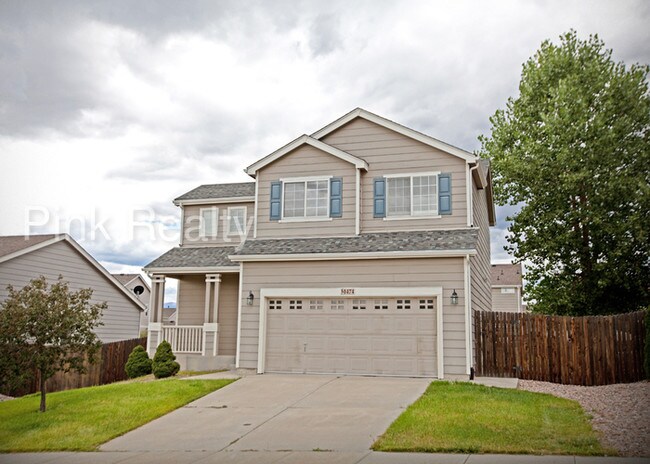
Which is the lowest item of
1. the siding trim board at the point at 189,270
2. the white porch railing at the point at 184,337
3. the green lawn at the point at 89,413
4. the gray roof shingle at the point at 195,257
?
the green lawn at the point at 89,413

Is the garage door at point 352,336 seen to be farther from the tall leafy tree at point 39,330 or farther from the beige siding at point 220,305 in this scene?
the tall leafy tree at point 39,330

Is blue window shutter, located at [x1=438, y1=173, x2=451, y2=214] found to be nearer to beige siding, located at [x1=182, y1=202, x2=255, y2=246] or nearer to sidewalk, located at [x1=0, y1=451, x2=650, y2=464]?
beige siding, located at [x1=182, y1=202, x2=255, y2=246]

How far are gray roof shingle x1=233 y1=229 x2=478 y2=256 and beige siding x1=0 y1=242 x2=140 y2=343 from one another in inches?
375

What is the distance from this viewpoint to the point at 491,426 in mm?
9977

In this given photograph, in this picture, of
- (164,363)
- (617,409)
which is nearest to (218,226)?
(164,363)

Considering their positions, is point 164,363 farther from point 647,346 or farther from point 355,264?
point 647,346

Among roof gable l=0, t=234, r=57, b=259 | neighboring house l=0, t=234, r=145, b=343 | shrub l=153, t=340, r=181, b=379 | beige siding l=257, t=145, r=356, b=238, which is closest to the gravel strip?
beige siding l=257, t=145, r=356, b=238

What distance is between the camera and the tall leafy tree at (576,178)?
62.5 feet

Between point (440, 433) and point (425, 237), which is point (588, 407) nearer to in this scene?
point (440, 433)

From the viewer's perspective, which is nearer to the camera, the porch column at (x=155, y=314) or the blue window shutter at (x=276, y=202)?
the blue window shutter at (x=276, y=202)

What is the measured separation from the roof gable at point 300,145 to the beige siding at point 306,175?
15 cm

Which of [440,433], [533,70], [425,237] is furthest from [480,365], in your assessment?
[533,70]

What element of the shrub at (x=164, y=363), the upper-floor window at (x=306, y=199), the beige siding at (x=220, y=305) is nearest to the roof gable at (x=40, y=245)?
the beige siding at (x=220, y=305)

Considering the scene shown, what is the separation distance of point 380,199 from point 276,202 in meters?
3.15
